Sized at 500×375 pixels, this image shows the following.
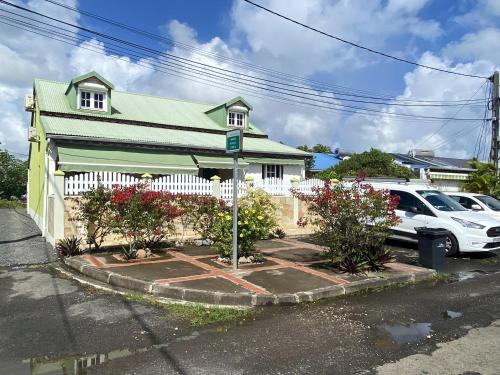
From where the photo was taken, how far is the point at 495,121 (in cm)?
2203

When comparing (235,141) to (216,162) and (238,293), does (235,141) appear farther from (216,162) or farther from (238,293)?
(216,162)

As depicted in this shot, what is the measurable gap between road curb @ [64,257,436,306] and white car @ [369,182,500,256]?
101 inches

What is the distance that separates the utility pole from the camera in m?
21.4

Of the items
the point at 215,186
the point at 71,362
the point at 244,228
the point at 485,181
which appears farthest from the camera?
the point at 485,181

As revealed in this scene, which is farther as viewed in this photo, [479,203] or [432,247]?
[479,203]

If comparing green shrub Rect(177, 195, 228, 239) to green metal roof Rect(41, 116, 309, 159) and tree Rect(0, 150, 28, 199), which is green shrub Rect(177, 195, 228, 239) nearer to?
green metal roof Rect(41, 116, 309, 159)

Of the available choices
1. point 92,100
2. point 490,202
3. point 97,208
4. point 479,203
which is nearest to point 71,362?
point 97,208

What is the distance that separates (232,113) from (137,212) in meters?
14.7

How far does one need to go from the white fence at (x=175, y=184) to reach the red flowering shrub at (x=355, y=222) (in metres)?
3.15

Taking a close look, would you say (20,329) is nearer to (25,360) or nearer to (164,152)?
(25,360)

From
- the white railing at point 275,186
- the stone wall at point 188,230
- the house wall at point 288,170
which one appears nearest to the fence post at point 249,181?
the white railing at point 275,186

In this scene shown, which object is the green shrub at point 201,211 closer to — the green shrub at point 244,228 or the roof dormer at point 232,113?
the green shrub at point 244,228

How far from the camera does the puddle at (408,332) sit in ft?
16.2

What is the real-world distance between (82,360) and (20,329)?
55.2 inches
